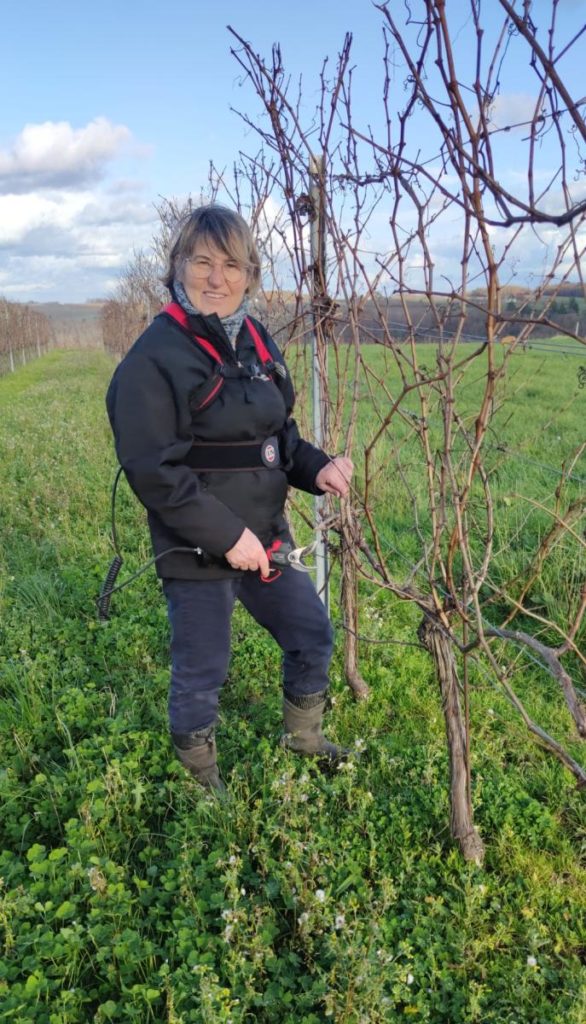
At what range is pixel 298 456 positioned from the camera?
2611 millimetres

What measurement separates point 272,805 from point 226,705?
2.88ft

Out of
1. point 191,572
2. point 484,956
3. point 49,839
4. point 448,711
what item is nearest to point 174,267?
point 191,572

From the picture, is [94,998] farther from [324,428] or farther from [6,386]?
[6,386]

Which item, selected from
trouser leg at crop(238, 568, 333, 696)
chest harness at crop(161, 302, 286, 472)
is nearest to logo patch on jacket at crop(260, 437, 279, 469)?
chest harness at crop(161, 302, 286, 472)

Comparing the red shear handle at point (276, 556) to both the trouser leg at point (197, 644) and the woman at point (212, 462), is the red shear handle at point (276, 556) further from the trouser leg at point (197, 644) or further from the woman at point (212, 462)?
the trouser leg at point (197, 644)

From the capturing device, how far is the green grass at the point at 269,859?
6.24ft

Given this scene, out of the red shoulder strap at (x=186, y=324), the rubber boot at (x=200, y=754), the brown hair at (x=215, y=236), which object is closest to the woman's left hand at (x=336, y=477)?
the red shoulder strap at (x=186, y=324)

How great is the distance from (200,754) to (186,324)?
1542 mm

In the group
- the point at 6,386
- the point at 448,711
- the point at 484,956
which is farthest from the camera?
the point at 6,386

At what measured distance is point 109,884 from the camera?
7.17ft

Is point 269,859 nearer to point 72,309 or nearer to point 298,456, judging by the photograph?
point 298,456

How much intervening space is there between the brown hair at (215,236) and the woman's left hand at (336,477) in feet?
2.40

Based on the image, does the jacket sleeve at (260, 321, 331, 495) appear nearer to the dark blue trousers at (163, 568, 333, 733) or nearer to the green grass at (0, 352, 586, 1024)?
the dark blue trousers at (163, 568, 333, 733)

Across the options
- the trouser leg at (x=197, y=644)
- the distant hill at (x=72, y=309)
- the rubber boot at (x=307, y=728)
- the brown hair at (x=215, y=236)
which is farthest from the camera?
the distant hill at (x=72, y=309)
